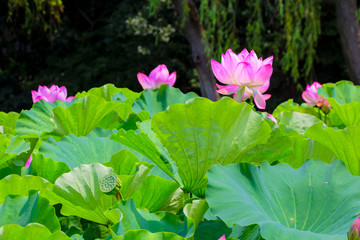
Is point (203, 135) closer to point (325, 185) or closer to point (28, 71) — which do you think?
point (325, 185)

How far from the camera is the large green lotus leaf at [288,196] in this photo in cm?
43

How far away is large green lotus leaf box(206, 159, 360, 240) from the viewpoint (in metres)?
0.43

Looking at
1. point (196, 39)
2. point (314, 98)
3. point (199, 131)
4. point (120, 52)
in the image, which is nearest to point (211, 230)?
point (199, 131)

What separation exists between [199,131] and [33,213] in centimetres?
20

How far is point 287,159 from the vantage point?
2.10ft

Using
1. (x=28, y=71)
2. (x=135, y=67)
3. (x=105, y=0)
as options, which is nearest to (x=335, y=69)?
(x=135, y=67)

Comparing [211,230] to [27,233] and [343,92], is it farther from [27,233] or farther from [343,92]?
[343,92]

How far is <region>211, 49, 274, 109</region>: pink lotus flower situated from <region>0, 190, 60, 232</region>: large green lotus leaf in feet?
1.05

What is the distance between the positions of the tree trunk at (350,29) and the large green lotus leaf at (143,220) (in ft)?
16.2

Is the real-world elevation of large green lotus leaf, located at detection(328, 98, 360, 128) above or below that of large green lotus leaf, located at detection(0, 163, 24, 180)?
below

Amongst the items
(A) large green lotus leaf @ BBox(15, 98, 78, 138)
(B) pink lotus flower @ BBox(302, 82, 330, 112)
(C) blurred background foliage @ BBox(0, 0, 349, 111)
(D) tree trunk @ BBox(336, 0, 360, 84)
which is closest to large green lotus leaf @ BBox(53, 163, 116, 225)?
(A) large green lotus leaf @ BBox(15, 98, 78, 138)

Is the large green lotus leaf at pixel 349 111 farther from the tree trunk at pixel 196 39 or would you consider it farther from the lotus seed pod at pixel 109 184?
the tree trunk at pixel 196 39

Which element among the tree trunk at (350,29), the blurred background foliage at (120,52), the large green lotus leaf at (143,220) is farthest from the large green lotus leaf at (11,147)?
the blurred background foliage at (120,52)

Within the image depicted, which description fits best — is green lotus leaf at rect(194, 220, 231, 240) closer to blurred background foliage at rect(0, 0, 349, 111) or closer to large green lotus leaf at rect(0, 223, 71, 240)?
large green lotus leaf at rect(0, 223, 71, 240)
